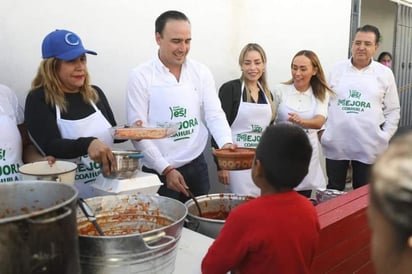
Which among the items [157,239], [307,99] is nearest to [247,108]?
[307,99]

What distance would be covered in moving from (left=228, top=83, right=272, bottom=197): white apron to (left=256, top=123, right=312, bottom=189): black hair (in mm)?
1482

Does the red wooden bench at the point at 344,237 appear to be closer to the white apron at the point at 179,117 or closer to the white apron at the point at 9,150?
the white apron at the point at 179,117

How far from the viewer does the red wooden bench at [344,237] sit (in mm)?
2125

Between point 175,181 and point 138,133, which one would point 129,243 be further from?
point 175,181

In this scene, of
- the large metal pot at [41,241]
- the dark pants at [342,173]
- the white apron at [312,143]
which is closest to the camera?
the large metal pot at [41,241]

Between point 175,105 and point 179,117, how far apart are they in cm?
7

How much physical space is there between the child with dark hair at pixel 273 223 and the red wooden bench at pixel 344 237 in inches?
27.0

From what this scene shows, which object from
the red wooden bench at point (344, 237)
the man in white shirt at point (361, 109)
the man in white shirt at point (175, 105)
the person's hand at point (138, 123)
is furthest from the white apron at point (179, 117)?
the man in white shirt at point (361, 109)

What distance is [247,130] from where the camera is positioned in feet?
9.82

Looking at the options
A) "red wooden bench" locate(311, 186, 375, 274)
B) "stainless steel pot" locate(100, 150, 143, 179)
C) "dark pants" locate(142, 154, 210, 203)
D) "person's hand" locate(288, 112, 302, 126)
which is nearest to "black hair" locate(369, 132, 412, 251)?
"stainless steel pot" locate(100, 150, 143, 179)

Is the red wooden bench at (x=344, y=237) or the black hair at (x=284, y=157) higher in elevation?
the black hair at (x=284, y=157)

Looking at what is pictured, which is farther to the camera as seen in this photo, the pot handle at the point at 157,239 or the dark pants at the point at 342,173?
the dark pants at the point at 342,173

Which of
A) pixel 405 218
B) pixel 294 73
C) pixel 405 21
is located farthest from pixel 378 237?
pixel 405 21

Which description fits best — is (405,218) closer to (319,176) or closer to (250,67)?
(250,67)
